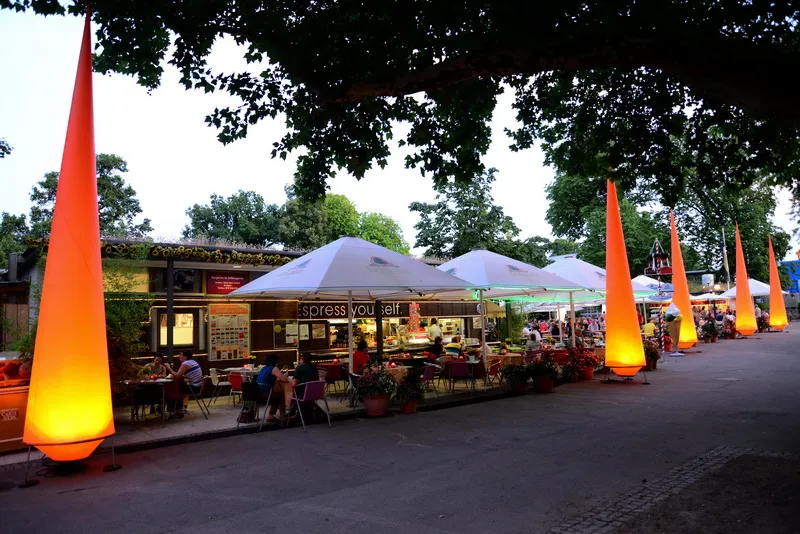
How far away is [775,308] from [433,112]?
33.8 m

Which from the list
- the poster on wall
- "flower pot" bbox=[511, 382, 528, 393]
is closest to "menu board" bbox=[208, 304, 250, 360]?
the poster on wall

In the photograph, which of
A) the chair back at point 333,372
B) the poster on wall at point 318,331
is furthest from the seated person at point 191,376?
the poster on wall at point 318,331

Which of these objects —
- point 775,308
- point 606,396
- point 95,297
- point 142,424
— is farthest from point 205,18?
point 775,308

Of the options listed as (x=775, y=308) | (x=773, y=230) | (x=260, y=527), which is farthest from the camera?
Answer: (x=773, y=230)

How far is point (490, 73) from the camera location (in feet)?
19.0

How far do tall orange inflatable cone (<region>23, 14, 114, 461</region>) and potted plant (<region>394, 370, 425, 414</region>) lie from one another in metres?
5.46

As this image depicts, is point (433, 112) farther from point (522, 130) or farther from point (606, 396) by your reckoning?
point (606, 396)

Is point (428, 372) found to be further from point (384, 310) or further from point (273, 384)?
point (384, 310)

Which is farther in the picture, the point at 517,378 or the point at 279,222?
the point at 279,222

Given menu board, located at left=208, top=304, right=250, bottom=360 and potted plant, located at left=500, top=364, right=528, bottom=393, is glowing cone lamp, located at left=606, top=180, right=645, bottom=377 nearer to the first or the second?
potted plant, located at left=500, top=364, right=528, bottom=393

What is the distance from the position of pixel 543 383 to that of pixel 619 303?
2723mm

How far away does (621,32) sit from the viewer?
5125 mm

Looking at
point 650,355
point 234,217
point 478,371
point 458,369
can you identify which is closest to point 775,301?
point 650,355

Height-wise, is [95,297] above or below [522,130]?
below
